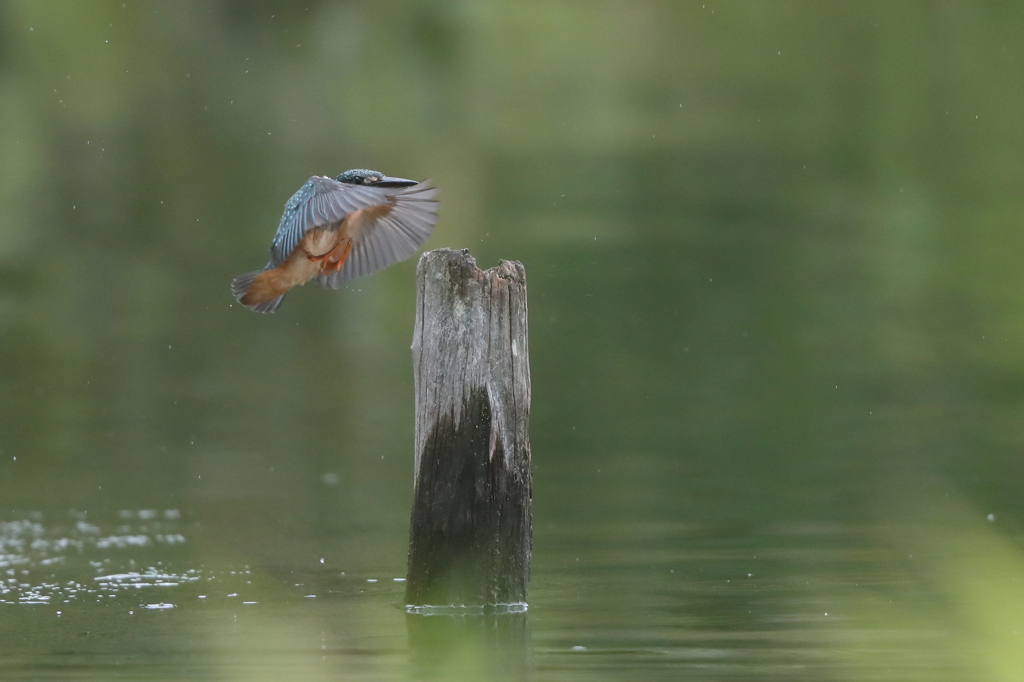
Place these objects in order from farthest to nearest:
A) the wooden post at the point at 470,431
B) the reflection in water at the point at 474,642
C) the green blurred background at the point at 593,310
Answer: the green blurred background at the point at 593,310 < the wooden post at the point at 470,431 < the reflection in water at the point at 474,642

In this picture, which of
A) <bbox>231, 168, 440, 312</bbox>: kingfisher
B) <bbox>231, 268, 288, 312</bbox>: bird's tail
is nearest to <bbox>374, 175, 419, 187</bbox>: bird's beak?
<bbox>231, 168, 440, 312</bbox>: kingfisher

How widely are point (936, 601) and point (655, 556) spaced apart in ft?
3.68

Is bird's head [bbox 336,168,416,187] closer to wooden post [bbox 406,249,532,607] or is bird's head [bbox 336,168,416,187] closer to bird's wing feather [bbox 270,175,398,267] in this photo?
bird's wing feather [bbox 270,175,398,267]

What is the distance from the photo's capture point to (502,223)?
15.7 metres

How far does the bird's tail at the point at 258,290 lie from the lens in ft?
16.8

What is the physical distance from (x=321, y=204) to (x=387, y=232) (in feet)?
1.18

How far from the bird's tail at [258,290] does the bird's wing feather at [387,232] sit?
18cm

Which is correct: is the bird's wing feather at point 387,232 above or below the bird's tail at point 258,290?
above

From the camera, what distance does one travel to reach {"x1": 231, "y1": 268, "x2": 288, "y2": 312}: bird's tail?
5125 millimetres

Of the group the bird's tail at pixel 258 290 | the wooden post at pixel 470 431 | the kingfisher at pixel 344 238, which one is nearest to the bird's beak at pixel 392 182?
the kingfisher at pixel 344 238

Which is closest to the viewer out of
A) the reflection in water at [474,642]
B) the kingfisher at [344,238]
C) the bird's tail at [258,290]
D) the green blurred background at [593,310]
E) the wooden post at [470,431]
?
the reflection in water at [474,642]

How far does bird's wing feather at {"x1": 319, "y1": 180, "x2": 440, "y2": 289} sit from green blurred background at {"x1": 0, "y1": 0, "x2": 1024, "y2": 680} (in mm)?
1131

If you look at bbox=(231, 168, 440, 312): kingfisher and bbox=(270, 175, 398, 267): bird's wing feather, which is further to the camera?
bbox=(231, 168, 440, 312): kingfisher

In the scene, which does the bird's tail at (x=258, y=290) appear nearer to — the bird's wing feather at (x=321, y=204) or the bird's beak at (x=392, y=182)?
the bird's wing feather at (x=321, y=204)
